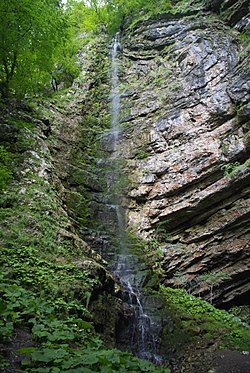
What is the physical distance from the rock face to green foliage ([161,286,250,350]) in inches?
27.2

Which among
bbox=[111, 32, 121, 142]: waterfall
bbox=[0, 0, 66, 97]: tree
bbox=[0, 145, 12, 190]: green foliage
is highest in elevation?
bbox=[111, 32, 121, 142]: waterfall

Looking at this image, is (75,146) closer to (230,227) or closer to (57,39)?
(57,39)

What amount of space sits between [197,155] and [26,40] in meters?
7.13

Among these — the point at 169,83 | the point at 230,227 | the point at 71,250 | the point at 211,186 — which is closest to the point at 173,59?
the point at 169,83

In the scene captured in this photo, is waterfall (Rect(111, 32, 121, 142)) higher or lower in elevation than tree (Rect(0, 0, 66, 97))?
higher

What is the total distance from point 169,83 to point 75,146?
5738 millimetres

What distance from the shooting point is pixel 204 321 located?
8898 millimetres

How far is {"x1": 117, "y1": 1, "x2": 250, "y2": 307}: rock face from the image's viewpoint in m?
10.5

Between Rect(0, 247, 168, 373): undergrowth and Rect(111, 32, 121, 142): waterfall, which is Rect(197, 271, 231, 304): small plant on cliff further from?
Rect(111, 32, 121, 142): waterfall

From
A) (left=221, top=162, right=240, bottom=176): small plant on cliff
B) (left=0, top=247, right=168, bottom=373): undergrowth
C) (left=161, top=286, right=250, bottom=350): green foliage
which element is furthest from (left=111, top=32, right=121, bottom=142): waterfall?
(left=0, top=247, right=168, bottom=373): undergrowth

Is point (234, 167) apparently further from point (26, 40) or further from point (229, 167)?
point (26, 40)

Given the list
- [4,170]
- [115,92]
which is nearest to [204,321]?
[4,170]

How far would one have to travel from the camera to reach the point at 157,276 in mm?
10320

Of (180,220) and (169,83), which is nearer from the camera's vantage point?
(180,220)
